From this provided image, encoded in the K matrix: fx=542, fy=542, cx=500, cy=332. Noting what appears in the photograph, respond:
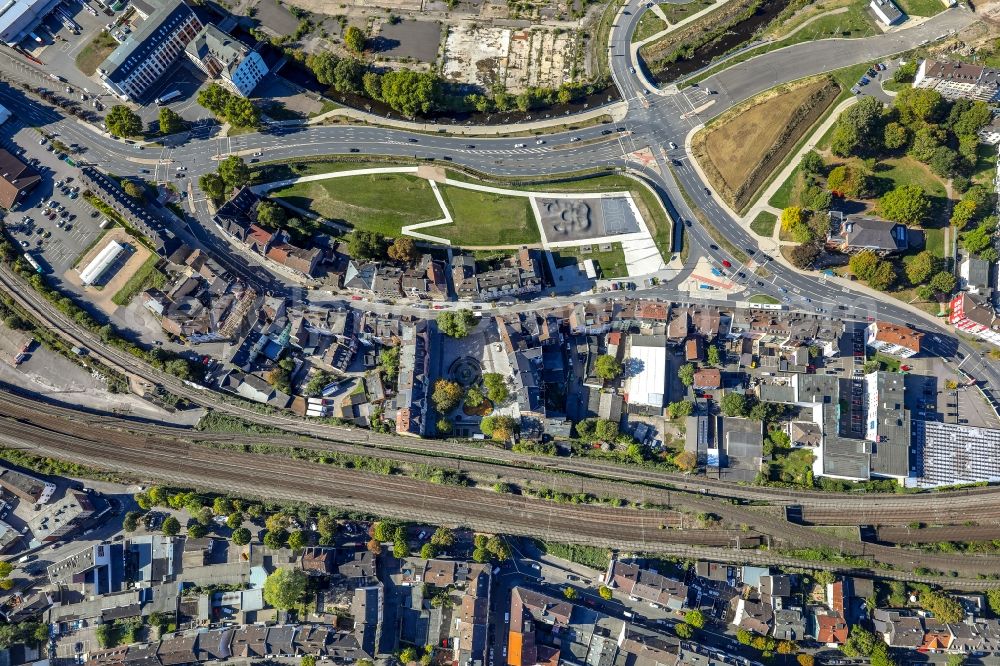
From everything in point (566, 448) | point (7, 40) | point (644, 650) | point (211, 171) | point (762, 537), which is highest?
point (7, 40)

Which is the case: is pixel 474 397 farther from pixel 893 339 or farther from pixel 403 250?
pixel 893 339

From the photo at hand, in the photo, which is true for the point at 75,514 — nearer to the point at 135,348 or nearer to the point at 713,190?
the point at 135,348

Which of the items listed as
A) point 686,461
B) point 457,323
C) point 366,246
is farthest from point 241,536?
point 686,461

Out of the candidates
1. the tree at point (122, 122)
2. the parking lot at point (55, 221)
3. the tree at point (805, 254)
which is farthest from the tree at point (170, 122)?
the tree at point (805, 254)

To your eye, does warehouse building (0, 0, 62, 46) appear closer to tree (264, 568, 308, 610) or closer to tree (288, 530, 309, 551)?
tree (288, 530, 309, 551)

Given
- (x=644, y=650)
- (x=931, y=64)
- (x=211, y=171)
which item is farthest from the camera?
(x=211, y=171)

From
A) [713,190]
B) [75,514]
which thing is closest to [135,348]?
[75,514]

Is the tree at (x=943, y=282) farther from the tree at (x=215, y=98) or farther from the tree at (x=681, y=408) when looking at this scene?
the tree at (x=215, y=98)
